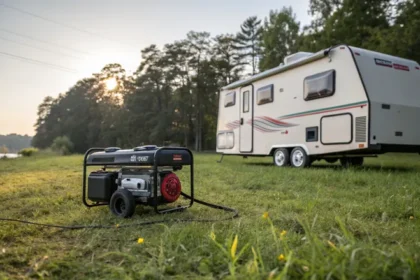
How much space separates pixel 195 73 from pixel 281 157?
90.9 ft

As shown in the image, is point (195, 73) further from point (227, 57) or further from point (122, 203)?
point (122, 203)

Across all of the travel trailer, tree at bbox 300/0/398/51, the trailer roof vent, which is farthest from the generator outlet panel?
tree at bbox 300/0/398/51

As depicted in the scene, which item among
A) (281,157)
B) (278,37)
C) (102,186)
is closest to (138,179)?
(102,186)

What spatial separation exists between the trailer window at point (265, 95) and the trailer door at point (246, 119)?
370 millimetres

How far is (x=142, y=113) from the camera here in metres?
38.6

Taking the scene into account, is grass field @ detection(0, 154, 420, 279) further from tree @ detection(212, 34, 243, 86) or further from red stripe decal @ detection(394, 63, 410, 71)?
tree @ detection(212, 34, 243, 86)

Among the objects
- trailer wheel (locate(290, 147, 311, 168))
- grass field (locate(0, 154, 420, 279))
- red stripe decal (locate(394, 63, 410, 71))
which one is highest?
red stripe decal (locate(394, 63, 410, 71))

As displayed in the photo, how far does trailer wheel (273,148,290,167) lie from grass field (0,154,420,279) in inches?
178

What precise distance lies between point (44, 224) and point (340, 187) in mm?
4147

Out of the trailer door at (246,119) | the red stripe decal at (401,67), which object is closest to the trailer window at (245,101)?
the trailer door at (246,119)

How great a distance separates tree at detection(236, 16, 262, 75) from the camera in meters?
36.4

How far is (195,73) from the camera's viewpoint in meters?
35.6

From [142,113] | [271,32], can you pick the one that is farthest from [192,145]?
[271,32]

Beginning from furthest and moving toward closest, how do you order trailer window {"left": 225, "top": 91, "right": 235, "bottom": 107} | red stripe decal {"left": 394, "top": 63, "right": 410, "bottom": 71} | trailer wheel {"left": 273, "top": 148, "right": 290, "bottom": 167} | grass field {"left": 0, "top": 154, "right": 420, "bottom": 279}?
1. trailer window {"left": 225, "top": 91, "right": 235, "bottom": 107}
2. trailer wheel {"left": 273, "top": 148, "right": 290, "bottom": 167}
3. red stripe decal {"left": 394, "top": 63, "right": 410, "bottom": 71}
4. grass field {"left": 0, "top": 154, "right": 420, "bottom": 279}
